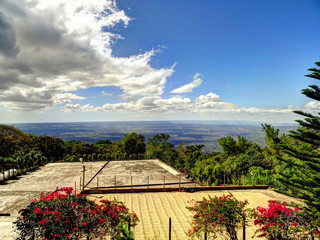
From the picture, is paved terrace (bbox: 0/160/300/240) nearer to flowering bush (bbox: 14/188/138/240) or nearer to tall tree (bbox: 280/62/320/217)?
flowering bush (bbox: 14/188/138/240)

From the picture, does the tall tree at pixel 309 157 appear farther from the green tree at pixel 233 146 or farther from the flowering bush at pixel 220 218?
the green tree at pixel 233 146

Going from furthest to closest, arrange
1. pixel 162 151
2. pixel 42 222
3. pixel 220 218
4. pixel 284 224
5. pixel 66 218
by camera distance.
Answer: pixel 162 151 → pixel 220 218 → pixel 284 224 → pixel 66 218 → pixel 42 222

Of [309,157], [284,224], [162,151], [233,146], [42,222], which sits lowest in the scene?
[162,151]

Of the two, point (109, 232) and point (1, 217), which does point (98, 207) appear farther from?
point (1, 217)

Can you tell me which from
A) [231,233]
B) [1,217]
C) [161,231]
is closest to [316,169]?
[231,233]

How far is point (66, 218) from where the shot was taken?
3.65m

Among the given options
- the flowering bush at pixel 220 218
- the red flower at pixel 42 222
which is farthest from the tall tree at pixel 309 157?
the red flower at pixel 42 222

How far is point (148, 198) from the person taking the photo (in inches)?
357

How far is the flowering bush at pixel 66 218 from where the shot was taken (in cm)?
348

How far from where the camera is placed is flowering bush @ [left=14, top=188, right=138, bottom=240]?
348 cm

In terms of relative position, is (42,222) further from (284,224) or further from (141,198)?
(141,198)

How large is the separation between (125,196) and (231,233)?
20.4 ft

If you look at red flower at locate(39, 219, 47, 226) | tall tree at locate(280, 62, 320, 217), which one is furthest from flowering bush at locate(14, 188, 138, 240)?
tall tree at locate(280, 62, 320, 217)

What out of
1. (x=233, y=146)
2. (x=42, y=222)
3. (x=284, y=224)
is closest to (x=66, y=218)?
(x=42, y=222)
